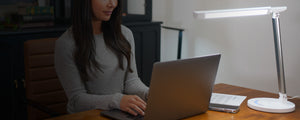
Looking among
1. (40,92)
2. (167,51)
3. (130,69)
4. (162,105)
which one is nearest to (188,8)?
(167,51)

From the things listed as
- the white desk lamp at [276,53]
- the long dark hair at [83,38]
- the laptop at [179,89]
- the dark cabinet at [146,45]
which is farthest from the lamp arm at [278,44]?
the dark cabinet at [146,45]

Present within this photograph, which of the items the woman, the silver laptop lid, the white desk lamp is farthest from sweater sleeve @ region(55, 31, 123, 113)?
the white desk lamp

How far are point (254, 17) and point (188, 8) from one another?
679 mm

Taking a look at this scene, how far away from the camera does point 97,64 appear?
1.61 meters

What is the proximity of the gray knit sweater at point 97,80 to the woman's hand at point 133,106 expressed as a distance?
0.03 metres

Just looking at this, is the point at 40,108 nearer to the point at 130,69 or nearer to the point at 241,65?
the point at 130,69

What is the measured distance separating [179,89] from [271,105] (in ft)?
1.56

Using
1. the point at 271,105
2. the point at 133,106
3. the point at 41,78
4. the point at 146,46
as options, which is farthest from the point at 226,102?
the point at 146,46

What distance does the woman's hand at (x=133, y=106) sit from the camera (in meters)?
1.30

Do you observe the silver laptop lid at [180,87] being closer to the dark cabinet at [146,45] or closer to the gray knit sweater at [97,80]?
the gray knit sweater at [97,80]

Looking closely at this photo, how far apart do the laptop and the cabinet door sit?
166 cm

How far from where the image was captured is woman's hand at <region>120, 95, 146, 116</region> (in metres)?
1.30

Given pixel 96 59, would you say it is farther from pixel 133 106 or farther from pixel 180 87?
pixel 180 87

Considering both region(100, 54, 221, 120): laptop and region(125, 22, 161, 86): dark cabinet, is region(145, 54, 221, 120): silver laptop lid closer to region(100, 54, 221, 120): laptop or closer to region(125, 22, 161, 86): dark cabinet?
region(100, 54, 221, 120): laptop
